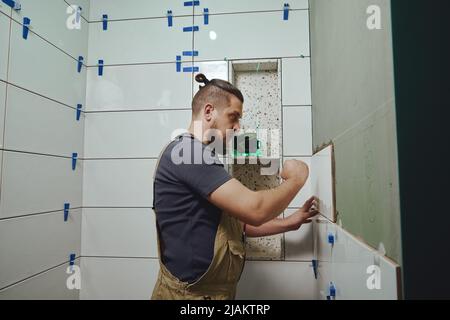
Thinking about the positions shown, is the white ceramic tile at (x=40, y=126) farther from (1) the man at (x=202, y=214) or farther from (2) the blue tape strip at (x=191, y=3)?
(2) the blue tape strip at (x=191, y=3)

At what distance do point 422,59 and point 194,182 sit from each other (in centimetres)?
64

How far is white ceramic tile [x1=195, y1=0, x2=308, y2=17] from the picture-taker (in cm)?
140

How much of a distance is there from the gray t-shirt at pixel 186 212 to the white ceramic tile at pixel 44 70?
0.72 m

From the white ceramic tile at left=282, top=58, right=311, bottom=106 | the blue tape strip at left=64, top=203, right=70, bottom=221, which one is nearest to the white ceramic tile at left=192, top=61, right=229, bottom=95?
the white ceramic tile at left=282, top=58, right=311, bottom=106

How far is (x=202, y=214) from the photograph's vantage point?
0.92 meters

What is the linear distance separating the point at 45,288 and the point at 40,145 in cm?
64

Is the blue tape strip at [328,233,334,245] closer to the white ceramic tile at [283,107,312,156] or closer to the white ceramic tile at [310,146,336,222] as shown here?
the white ceramic tile at [310,146,336,222]

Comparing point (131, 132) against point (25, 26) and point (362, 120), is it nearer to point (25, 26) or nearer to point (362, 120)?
point (25, 26)

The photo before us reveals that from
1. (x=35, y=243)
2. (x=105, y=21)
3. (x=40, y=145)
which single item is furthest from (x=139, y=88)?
(x=35, y=243)

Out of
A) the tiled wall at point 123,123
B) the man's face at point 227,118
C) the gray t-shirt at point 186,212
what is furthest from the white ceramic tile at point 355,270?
the man's face at point 227,118

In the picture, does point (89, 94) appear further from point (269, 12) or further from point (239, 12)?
point (269, 12)

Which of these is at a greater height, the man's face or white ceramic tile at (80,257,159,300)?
the man's face

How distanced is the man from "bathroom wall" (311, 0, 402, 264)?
224 mm

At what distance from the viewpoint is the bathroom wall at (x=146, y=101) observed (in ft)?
4.54
